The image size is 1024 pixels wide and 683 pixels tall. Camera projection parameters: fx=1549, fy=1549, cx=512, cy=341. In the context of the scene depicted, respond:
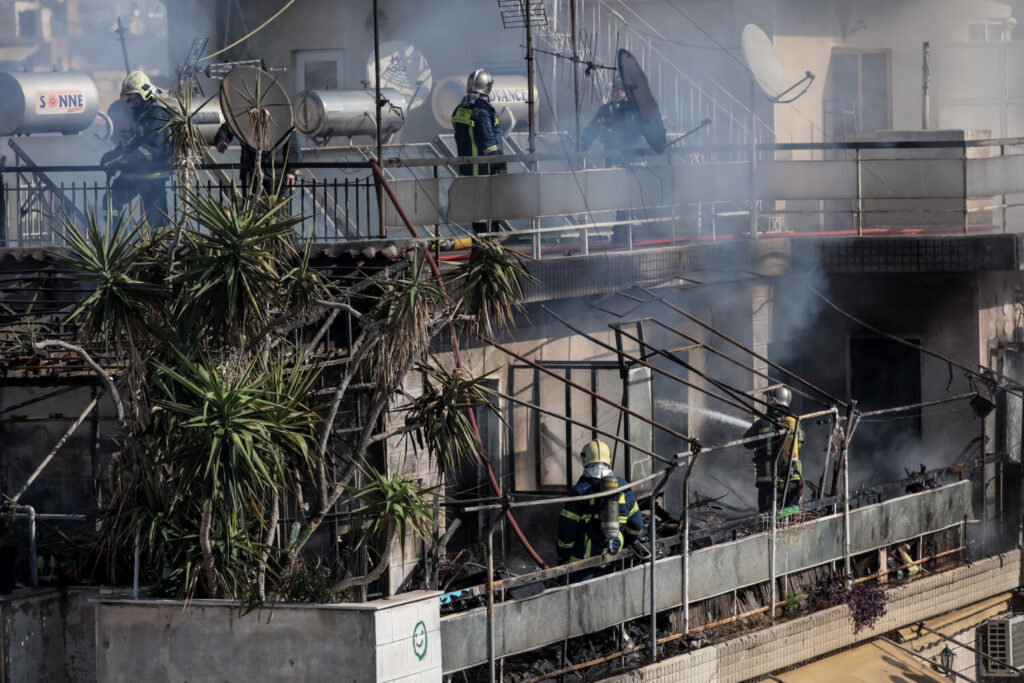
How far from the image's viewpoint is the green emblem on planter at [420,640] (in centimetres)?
945

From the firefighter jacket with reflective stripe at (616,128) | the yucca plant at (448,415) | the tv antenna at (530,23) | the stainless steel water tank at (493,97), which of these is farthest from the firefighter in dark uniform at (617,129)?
the yucca plant at (448,415)

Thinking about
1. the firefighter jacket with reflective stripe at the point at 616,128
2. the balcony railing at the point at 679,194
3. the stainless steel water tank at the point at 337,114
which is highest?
the stainless steel water tank at the point at 337,114

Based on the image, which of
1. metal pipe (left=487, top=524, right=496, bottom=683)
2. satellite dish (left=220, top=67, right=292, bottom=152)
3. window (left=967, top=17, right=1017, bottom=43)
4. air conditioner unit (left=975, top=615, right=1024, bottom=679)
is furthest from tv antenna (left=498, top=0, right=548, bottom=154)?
window (left=967, top=17, right=1017, bottom=43)

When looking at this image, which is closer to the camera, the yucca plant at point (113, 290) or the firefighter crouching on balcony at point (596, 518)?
the yucca plant at point (113, 290)

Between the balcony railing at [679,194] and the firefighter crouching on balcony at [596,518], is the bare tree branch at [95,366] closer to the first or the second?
the firefighter crouching on balcony at [596,518]

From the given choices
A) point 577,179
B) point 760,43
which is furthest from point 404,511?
point 760,43

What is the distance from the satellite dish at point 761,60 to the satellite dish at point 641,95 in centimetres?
238

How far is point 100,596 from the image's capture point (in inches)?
391

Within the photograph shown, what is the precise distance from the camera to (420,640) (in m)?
9.49

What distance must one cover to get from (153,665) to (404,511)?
6.01ft

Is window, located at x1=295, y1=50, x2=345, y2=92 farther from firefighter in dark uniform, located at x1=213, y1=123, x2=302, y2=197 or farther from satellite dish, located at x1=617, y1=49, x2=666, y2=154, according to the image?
firefighter in dark uniform, located at x1=213, y1=123, x2=302, y2=197

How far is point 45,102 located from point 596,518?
11.6 metres

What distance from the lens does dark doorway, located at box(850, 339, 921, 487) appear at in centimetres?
1823

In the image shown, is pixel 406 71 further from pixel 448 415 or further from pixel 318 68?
pixel 448 415
